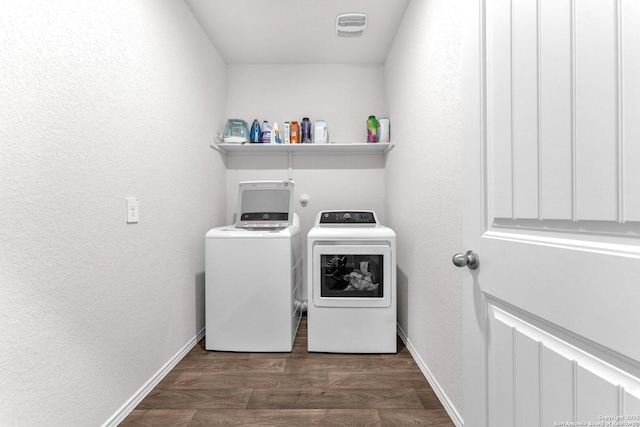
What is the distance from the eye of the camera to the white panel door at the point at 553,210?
511mm

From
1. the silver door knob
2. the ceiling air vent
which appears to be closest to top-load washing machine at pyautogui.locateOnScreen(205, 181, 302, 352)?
the silver door knob

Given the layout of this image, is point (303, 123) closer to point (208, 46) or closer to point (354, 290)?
point (208, 46)

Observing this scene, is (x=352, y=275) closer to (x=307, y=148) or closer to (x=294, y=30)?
(x=307, y=148)

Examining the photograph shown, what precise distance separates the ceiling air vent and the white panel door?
5.22 feet

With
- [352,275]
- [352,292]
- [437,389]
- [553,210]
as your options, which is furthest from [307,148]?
[553,210]

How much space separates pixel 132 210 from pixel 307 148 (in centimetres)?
168

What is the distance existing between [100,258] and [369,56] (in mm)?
2613

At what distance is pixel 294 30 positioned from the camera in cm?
246

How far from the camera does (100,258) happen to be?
54.2 inches

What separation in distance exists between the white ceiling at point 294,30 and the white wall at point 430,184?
209 millimetres

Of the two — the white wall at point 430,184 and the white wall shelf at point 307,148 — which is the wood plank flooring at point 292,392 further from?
the white wall shelf at point 307,148

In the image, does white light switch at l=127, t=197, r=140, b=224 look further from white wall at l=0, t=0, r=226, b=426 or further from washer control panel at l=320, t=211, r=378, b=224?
washer control panel at l=320, t=211, r=378, b=224

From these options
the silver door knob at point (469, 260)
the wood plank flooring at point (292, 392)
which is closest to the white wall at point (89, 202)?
the wood plank flooring at point (292, 392)

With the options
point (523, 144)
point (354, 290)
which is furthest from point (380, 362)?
point (523, 144)
